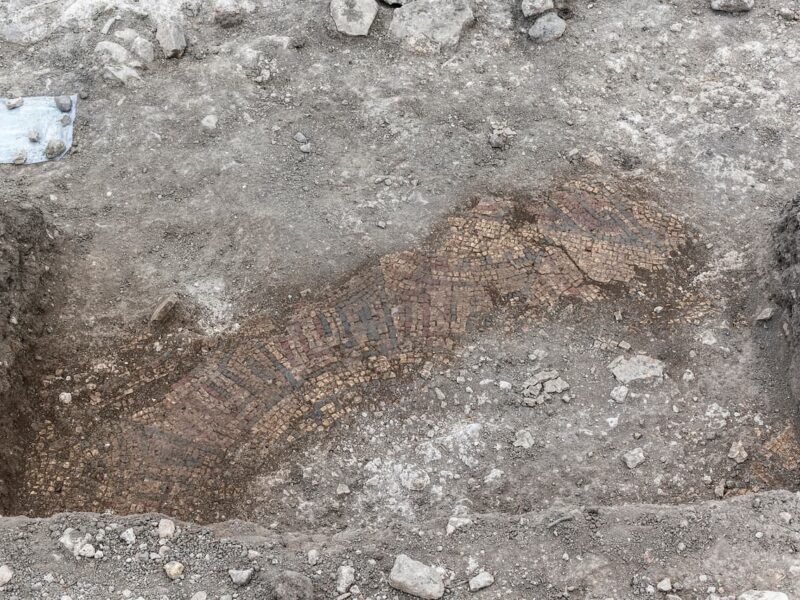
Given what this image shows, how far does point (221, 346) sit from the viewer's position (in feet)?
25.0

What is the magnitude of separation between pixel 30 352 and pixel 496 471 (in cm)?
445

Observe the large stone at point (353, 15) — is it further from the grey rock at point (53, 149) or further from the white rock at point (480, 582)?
the white rock at point (480, 582)

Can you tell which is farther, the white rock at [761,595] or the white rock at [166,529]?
the white rock at [166,529]

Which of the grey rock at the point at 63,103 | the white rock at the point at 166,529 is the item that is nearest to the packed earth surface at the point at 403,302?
the white rock at the point at 166,529

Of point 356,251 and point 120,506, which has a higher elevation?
point 356,251

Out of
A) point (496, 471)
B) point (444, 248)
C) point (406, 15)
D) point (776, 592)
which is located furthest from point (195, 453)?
point (406, 15)

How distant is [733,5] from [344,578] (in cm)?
902

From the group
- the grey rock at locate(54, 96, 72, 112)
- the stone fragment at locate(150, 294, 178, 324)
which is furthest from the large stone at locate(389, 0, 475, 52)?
the stone fragment at locate(150, 294, 178, 324)

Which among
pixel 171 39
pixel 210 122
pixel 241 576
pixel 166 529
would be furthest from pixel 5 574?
pixel 171 39

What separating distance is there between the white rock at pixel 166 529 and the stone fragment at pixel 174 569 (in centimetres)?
24

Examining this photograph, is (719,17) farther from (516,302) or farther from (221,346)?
(221,346)

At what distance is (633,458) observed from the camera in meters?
6.69

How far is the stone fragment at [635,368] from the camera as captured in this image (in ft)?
23.9

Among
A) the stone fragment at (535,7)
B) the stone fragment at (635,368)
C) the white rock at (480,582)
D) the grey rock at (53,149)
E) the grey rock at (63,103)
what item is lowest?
the stone fragment at (635,368)
